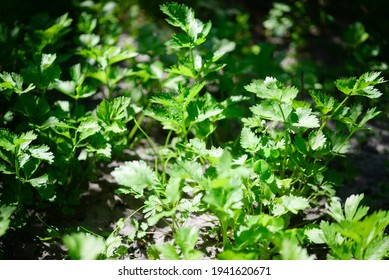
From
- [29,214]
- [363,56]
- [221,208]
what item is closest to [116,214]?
[29,214]

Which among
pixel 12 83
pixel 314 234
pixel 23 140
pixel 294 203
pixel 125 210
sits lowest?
pixel 125 210

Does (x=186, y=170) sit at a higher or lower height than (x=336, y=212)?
higher

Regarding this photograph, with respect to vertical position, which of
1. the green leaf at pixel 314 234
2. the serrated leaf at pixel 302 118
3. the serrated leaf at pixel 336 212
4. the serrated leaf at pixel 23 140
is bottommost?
A: the green leaf at pixel 314 234

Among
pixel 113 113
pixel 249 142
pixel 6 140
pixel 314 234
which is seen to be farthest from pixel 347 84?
pixel 6 140

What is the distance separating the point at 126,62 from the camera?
285 centimetres

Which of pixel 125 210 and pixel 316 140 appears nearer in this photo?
pixel 316 140

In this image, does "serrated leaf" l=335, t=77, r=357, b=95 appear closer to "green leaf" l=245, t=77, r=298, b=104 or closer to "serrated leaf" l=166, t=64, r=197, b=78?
"green leaf" l=245, t=77, r=298, b=104

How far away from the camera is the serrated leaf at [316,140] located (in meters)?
1.51

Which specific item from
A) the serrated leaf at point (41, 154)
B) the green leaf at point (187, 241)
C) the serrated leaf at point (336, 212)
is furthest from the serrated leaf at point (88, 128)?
the serrated leaf at point (336, 212)

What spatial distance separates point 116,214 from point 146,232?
0.94ft

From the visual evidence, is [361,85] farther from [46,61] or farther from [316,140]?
[46,61]

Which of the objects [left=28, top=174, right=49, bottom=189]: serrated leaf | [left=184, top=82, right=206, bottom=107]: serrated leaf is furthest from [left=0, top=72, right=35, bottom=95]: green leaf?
[left=184, top=82, right=206, bottom=107]: serrated leaf

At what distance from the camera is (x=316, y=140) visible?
1.53m

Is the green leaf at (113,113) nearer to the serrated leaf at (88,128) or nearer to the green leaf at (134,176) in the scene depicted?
the serrated leaf at (88,128)
